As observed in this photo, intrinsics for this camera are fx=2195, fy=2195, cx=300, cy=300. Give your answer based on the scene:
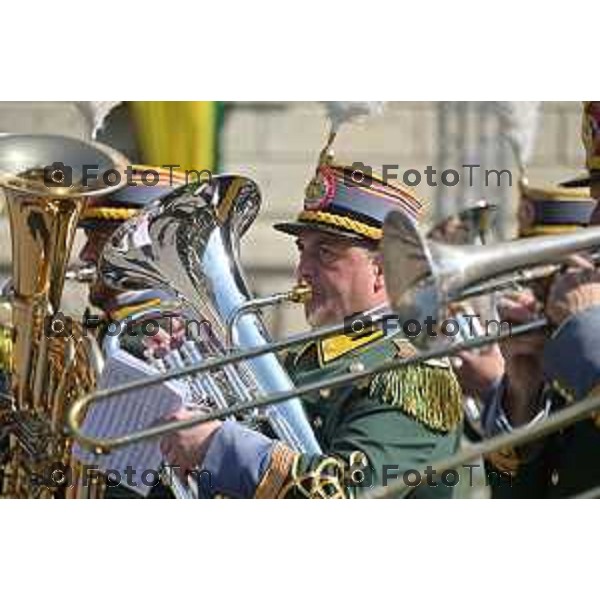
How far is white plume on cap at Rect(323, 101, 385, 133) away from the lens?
464cm

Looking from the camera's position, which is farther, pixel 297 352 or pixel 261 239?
pixel 261 239

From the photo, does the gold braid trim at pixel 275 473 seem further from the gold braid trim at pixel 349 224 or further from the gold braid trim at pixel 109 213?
the gold braid trim at pixel 109 213

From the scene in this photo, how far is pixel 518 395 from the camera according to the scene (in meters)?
4.15

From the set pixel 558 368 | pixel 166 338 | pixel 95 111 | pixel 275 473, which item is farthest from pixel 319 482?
pixel 95 111

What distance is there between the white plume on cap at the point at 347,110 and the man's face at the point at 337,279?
1.15ft

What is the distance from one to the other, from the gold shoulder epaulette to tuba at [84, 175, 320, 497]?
0.67ft

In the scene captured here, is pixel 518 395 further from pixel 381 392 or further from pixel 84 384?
pixel 84 384

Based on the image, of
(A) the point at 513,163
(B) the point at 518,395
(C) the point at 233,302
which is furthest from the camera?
(A) the point at 513,163

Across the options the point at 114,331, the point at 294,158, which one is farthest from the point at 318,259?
the point at 294,158

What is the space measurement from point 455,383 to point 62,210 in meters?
0.87

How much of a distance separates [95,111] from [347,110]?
0.55m

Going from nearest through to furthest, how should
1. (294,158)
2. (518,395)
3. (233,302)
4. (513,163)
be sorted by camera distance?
1. (518,395)
2. (233,302)
3. (513,163)
4. (294,158)

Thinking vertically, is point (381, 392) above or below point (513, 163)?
below
